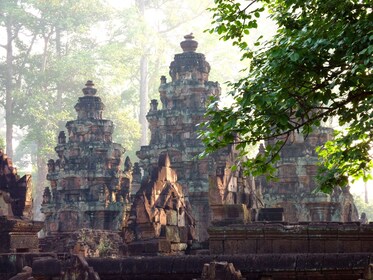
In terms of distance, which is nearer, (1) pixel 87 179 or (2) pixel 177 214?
(2) pixel 177 214

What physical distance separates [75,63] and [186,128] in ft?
58.0

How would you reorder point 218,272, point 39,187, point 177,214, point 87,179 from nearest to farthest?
1. point 218,272
2. point 177,214
3. point 87,179
4. point 39,187

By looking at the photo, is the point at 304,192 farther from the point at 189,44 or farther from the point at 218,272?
the point at 218,272

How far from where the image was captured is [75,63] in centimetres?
4397

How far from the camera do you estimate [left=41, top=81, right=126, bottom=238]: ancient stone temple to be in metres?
28.5

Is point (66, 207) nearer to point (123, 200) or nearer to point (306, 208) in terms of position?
point (123, 200)

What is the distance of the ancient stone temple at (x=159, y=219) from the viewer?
13773 millimetres

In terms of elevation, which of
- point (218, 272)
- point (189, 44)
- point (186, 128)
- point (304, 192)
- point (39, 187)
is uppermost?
point (189, 44)

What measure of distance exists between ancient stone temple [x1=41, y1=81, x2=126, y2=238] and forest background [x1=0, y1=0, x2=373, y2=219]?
31.7 feet

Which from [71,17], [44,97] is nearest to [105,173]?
[44,97]

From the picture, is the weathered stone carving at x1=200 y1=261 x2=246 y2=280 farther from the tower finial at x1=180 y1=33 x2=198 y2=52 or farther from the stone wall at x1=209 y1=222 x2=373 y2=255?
the tower finial at x1=180 y1=33 x2=198 y2=52

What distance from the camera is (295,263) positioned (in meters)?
9.55

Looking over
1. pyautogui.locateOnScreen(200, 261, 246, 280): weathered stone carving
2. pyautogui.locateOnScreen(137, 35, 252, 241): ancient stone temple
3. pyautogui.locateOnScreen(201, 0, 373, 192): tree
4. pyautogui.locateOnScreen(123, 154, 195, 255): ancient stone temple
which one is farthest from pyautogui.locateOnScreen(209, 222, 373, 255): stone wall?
pyautogui.locateOnScreen(137, 35, 252, 241): ancient stone temple

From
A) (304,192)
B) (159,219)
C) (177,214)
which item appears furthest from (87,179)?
(159,219)
